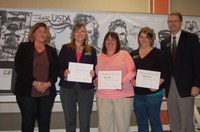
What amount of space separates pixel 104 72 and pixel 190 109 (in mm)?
1149

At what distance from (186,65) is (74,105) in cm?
148

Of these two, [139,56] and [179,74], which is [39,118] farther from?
[179,74]

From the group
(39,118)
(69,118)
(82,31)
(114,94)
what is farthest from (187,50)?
(39,118)

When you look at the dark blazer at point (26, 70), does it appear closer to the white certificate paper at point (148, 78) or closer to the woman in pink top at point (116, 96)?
the woman in pink top at point (116, 96)

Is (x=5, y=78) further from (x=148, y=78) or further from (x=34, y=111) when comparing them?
(x=148, y=78)

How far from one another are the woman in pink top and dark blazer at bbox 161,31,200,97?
1.76ft

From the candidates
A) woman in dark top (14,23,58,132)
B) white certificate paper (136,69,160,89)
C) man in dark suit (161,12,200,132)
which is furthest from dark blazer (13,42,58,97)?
man in dark suit (161,12,200,132)

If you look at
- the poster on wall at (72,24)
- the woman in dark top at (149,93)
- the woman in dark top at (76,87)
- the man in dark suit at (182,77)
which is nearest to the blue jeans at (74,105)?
the woman in dark top at (76,87)

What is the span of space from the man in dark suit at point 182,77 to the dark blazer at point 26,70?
1.44 metres

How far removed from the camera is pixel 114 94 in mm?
2807

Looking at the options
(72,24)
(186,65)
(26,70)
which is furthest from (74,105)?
(72,24)

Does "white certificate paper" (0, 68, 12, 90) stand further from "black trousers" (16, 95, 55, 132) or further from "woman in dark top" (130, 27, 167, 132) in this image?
"woman in dark top" (130, 27, 167, 132)

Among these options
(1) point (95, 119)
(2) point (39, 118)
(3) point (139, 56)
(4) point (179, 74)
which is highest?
(3) point (139, 56)

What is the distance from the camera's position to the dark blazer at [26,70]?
2691 millimetres
